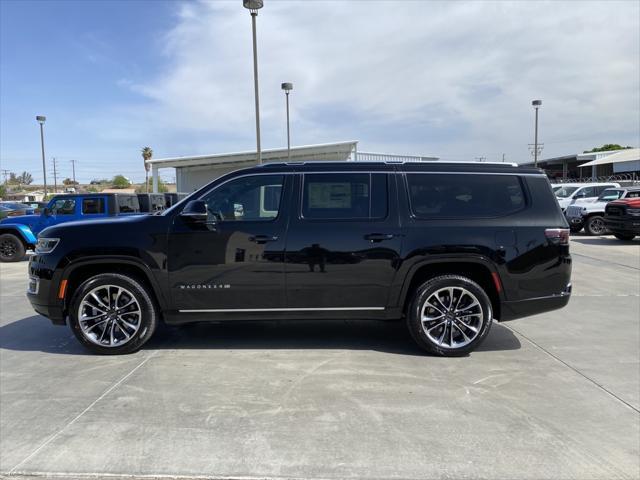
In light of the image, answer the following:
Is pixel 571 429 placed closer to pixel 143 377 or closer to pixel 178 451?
pixel 178 451

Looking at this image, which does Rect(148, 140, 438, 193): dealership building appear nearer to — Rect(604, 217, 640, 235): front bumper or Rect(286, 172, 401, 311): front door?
Rect(604, 217, 640, 235): front bumper

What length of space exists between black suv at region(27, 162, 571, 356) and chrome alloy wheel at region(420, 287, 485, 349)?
1 centimetres

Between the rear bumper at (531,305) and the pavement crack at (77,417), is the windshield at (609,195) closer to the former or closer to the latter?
the rear bumper at (531,305)

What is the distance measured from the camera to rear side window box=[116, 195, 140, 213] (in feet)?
39.6

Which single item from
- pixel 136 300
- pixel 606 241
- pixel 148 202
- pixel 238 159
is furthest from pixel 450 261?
pixel 238 159

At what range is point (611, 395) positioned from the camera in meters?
3.93

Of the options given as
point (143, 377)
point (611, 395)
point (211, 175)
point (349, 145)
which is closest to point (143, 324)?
point (143, 377)

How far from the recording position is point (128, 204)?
12352 millimetres

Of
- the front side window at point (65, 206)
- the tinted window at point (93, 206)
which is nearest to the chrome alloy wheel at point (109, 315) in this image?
the tinted window at point (93, 206)

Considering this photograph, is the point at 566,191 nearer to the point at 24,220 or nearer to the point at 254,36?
the point at 254,36

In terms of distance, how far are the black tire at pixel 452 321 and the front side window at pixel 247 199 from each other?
1.67 meters

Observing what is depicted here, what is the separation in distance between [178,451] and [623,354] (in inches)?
174

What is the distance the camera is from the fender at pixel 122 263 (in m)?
4.74

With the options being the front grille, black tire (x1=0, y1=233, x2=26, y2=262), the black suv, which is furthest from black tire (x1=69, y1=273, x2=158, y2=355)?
the front grille
